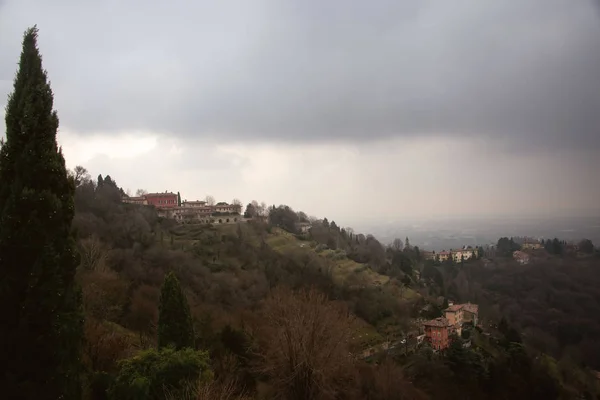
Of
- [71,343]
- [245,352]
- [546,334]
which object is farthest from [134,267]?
[546,334]

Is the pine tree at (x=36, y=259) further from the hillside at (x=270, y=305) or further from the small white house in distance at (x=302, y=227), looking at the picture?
the small white house in distance at (x=302, y=227)

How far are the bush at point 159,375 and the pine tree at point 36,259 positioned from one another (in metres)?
2.47

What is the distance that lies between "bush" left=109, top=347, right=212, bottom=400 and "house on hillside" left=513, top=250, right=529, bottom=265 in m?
68.6

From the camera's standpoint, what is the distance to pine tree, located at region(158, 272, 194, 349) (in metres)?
14.9

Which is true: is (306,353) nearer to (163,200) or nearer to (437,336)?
(437,336)

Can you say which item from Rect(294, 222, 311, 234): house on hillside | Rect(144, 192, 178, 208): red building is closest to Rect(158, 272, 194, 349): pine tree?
Rect(144, 192, 178, 208): red building

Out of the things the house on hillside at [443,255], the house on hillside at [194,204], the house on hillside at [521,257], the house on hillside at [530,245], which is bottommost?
the house on hillside at [443,255]

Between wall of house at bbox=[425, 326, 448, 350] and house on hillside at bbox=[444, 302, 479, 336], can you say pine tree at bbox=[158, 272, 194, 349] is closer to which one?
wall of house at bbox=[425, 326, 448, 350]

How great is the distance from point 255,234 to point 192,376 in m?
53.4

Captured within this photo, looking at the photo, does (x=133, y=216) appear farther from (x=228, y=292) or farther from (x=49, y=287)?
(x=49, y=287)

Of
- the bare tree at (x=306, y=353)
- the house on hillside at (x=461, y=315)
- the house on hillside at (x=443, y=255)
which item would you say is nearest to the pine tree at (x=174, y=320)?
the bare tree at (x=306, y=353)

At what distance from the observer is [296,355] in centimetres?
1498

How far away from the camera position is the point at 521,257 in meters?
73.2

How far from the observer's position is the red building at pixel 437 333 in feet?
123
